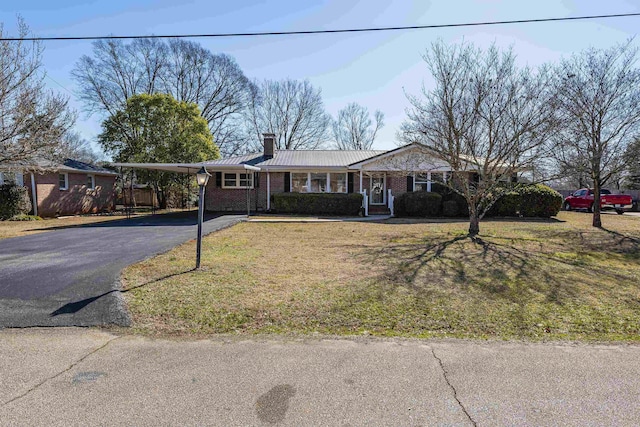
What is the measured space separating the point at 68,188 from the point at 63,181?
45 centimetres

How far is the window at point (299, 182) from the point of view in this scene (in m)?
19.1

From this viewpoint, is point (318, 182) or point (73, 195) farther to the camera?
point (73, 195)

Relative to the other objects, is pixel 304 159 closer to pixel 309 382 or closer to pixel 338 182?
pixel 338 182

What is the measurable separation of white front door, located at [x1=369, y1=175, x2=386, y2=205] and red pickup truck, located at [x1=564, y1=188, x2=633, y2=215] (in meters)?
13.5

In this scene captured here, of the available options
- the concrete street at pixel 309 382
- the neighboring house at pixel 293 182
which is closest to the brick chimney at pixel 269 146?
the neighboring house at pixel 293 182

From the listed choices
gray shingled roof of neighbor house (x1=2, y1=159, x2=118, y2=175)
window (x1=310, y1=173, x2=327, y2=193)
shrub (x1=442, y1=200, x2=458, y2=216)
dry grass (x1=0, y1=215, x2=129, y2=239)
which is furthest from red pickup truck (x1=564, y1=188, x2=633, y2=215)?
gray shingled roof of neighbor house (x1=2, y1=159, x2=118, y2=175)

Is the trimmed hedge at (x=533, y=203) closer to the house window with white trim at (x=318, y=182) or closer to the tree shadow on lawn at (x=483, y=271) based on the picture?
the tree shadow on lawn at (x=483, y=271)

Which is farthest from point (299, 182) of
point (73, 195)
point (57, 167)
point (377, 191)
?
point (73, 195)

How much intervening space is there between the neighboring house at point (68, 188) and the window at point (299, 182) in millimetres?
10706

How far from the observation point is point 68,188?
20.0m

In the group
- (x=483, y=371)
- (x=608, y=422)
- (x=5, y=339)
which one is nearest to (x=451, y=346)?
(x=483, y=371)

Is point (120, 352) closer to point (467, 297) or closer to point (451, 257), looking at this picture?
point (467, 297)

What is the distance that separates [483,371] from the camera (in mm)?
2922

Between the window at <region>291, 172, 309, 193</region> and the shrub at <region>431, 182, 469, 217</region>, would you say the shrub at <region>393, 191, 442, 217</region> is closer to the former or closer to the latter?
the shrub at <region>431, 182, 469, 217</region>
